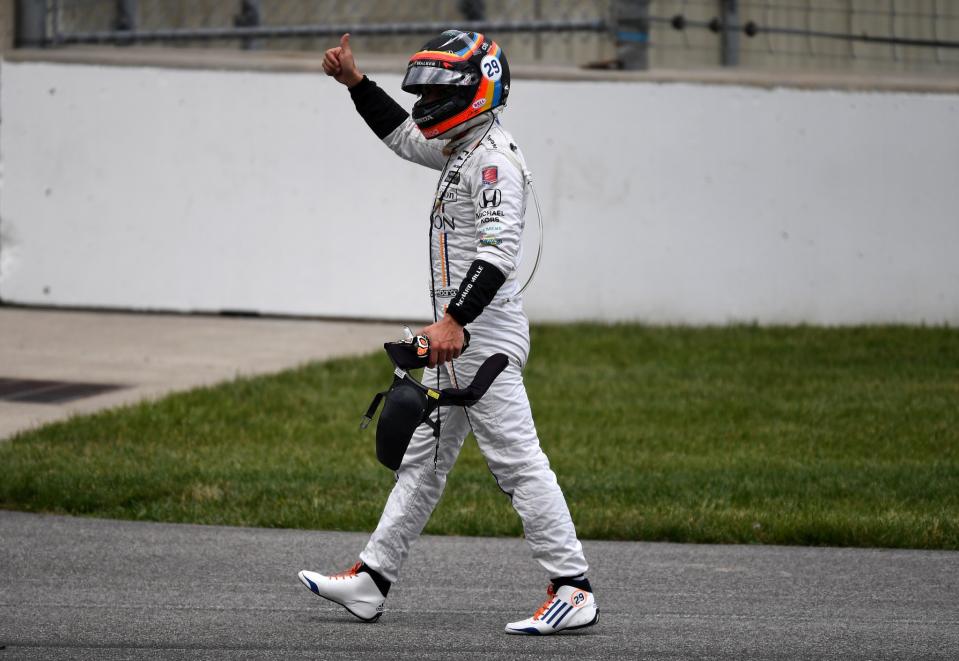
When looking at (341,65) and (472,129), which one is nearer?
(472,129)

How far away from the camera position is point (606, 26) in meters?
12.9

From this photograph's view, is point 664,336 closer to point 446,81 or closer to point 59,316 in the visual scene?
point 59,316

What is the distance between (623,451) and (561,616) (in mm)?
3346

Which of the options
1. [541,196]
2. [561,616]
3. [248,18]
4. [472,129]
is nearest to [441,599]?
[561,616]

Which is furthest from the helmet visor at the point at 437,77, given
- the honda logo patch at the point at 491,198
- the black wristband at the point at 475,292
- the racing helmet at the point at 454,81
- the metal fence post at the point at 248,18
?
the metal fence post at the point at 248,18

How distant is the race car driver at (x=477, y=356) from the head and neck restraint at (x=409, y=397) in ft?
0.27

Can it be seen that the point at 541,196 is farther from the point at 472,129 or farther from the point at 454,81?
the point at 454,81

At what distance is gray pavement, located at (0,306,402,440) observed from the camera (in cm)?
976

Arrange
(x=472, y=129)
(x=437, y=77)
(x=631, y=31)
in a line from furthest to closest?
1. (x=631, y=31)
2. (x=472, y=129)
3. (x=437, y=77)

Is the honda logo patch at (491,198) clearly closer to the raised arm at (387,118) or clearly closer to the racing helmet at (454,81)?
the racing helmet at (454,81)

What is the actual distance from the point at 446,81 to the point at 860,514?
3.09 m

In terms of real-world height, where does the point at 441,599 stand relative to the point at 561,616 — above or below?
below

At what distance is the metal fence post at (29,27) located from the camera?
13.1 metres

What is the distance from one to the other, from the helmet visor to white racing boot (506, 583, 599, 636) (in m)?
1.67
